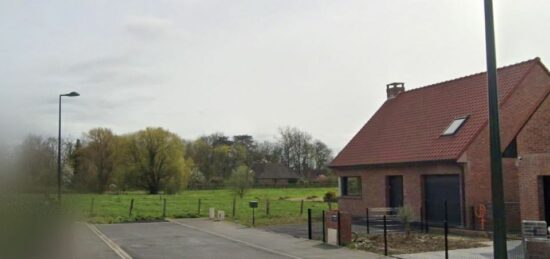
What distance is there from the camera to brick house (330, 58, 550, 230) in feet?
63.3

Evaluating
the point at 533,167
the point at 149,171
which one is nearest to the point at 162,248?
the point at 533,167

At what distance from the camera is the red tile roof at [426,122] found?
25266 millimetres

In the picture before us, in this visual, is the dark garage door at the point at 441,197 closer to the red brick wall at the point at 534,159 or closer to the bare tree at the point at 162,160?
the red brick wall at the point at 534,159

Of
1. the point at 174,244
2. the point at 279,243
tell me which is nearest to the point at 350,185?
the point at 279,243

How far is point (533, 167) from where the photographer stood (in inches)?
721

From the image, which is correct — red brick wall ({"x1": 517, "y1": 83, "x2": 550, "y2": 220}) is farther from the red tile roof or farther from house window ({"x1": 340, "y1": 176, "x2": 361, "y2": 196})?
house window ({"x1": 340, "y1": 176, "x2": 361, "y2": 196})

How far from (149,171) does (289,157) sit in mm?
47344

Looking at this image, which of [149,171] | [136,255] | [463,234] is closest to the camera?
[136,255]

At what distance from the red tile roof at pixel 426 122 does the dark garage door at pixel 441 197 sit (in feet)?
3.36

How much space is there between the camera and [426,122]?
2875 centimetres

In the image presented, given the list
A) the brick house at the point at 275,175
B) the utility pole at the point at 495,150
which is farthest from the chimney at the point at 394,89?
the brick house at the point at 275,175

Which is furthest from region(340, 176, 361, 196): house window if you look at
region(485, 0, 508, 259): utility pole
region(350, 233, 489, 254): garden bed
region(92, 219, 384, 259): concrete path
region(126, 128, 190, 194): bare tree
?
region(126, 128, 190, 194): bare tree

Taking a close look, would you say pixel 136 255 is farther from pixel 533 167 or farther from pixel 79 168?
pixel 533 167

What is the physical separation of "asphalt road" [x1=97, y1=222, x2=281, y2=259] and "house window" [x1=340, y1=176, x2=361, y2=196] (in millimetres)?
10102
